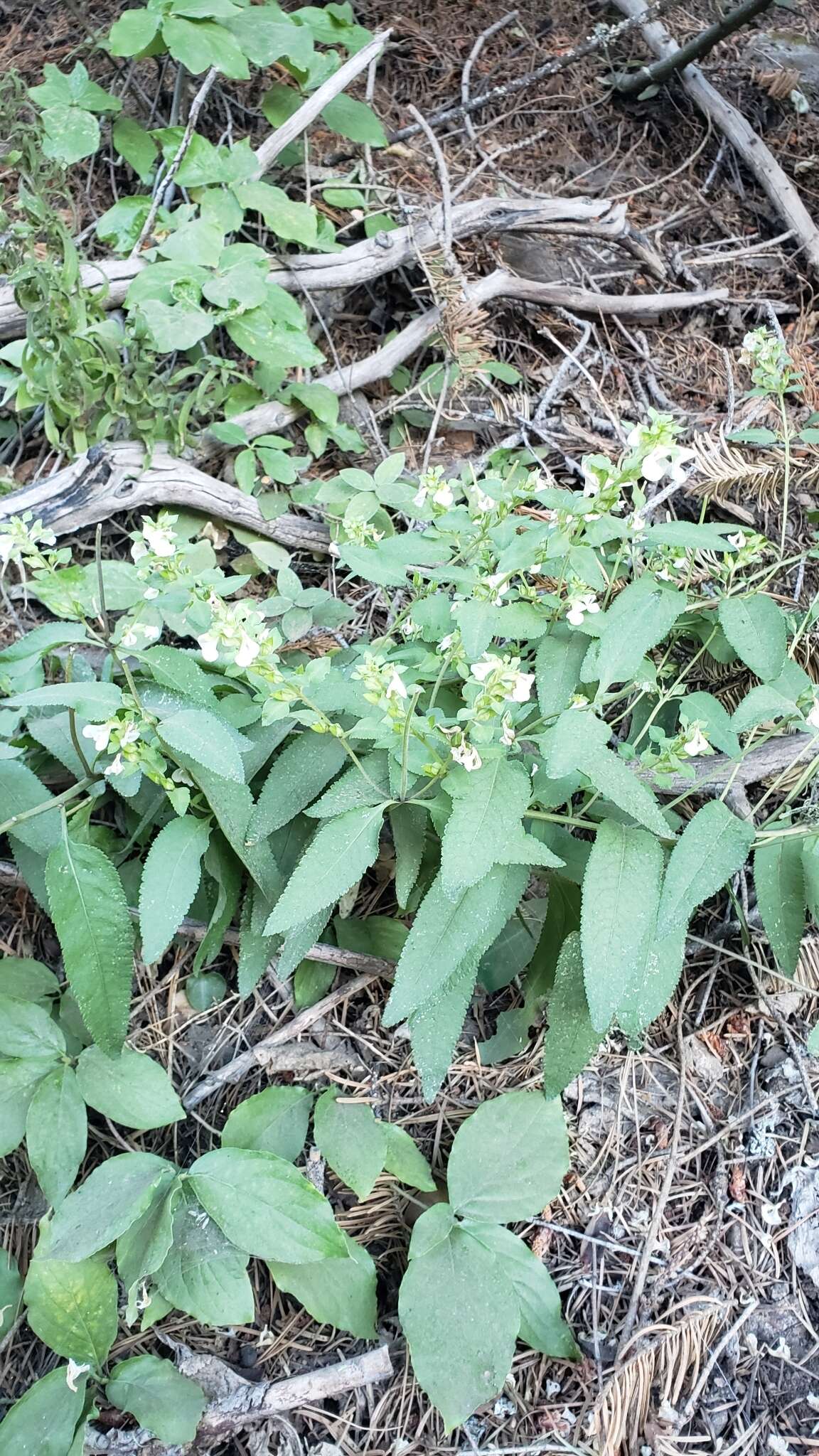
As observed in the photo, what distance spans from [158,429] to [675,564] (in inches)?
59.1

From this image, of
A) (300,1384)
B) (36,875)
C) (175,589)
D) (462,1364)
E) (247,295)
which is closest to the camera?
(462,1364)

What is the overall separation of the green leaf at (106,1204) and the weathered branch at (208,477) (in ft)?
5.20

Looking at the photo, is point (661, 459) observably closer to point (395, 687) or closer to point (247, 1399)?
point (395, 687)

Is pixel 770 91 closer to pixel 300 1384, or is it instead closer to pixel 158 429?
pixel 158 429

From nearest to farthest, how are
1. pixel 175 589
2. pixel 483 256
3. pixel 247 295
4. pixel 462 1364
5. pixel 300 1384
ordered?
1. pixel 462 1364
2. pixel 300 1384
3. pixel 175 589
4. pixel 247 295
5. pixel 483 256

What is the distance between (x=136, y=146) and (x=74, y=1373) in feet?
10.9

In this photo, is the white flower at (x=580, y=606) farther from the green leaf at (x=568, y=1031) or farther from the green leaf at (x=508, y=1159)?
the green leaf at (x=508, y=1159)

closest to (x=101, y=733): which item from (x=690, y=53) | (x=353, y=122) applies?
(x=353, y=122)

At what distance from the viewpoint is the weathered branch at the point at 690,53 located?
319 cm

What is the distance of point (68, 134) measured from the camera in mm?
2727

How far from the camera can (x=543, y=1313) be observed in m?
1.76

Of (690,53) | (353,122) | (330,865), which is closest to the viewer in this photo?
(330,865)

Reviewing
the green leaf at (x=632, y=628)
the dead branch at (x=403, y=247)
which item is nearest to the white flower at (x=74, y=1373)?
the green leaf at (x=632, y=628)

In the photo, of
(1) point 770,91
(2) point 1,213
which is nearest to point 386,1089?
(2) point 1,213
